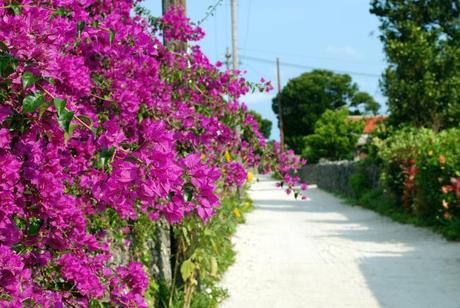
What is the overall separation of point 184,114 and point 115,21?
1.49 meters

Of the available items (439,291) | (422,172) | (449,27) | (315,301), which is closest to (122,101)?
(315,301)

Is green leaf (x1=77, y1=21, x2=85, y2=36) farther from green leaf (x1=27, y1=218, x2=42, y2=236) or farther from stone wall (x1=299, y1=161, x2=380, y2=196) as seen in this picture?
A: stone wall (x1=299, y1=161, x2=380, y2=196)

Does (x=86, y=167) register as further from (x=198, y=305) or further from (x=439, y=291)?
(x=439, y=291)

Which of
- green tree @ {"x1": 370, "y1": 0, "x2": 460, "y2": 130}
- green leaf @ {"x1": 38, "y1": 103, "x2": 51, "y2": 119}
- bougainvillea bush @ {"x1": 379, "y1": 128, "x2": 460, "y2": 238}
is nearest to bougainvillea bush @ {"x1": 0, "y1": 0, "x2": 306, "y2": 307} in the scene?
green leaf @ {"x1": 38, "y1": 103, "x2": 51, "y2": 119}

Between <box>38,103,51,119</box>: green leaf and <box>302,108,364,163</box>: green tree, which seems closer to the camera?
<box>38,103,51,119</box>: green leaf

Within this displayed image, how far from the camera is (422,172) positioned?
1432 centimetres

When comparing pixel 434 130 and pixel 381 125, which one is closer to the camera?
pixel 434 130

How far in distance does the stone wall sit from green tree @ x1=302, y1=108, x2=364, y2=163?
2.98 metres

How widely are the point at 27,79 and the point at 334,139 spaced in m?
43.7

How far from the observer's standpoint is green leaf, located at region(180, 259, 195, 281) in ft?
20.0

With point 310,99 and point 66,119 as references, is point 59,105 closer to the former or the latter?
point 66,119

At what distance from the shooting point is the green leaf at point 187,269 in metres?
6.10

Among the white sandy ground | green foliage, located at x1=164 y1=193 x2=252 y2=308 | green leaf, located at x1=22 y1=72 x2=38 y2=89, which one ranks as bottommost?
the white sandy ground

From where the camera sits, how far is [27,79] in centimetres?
205
